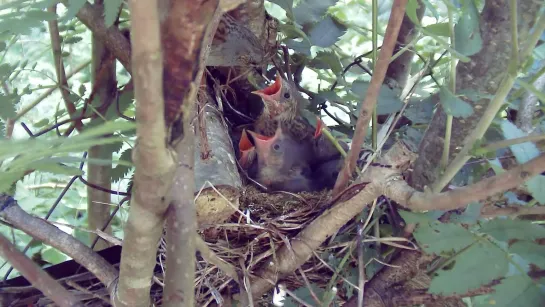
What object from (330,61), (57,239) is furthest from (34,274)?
(330,61)

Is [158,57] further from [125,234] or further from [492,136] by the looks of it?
[492,136]

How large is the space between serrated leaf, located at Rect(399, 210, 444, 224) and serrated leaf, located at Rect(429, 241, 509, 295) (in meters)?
0.10

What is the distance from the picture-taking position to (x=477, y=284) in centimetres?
86

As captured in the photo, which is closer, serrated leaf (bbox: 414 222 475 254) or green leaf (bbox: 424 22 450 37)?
serrated leaf (bbox: 414 222 475 254)

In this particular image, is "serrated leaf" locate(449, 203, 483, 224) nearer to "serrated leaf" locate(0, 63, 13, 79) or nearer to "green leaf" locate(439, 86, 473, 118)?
"green leaf" locate(439, 86, 473, 118)

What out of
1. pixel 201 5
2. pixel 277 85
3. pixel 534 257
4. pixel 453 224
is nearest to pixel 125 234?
pixel 201 5

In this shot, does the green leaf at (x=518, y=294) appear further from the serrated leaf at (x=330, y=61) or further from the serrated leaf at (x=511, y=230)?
the serrated leaf at (x=330, y=61)

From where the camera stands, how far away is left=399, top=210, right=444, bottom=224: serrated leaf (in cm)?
98

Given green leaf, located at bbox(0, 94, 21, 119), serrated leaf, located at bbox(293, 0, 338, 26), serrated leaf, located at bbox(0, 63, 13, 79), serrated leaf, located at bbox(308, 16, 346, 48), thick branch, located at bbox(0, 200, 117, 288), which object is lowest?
thick branch, located at bbox(0, 200, 117, 288)

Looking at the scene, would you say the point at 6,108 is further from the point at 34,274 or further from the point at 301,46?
the point at 301,46

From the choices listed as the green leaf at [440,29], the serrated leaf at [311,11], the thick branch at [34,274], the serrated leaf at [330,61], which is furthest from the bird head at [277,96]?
the thick branch at [34,274]

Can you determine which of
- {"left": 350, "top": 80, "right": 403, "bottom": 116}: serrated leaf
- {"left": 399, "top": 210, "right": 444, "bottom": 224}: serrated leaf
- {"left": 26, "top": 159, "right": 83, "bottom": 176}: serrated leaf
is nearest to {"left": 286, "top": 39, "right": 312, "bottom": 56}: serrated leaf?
{"left": 350, "top": 80, "right": 403, "bottom": 116}: serrated leaf

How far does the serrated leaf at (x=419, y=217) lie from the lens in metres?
0.98

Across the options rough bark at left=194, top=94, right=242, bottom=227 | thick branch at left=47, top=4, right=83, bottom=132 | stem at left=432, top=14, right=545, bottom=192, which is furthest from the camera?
thick branch at left=47, top=4, right=83, bottom=132
